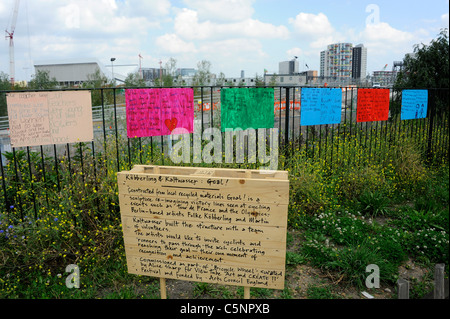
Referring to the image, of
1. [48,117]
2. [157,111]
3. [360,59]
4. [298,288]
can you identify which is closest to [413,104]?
[157,111]

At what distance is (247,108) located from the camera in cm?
550

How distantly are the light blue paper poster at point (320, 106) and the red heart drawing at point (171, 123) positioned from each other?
2314mm

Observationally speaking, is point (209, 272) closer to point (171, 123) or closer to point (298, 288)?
point (298, 288)

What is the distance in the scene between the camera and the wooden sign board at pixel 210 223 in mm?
2580

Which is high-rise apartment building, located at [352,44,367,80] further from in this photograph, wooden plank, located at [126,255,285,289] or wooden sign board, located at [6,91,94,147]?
wooden plank, located at [126,255,285,289]

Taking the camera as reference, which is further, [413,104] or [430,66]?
[430,66]

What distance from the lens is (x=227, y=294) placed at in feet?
11.0

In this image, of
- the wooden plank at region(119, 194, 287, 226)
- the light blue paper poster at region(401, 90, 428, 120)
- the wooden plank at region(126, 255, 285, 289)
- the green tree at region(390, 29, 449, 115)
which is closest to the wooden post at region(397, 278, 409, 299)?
the wooden plank at region(126, 255, 285, 289)

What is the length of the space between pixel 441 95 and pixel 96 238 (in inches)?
435

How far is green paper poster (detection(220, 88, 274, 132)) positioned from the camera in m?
5.38

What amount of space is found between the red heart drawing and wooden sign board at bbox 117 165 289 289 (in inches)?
77.8

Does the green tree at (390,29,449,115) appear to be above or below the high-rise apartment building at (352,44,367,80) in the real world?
below

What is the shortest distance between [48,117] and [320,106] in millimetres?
4281
